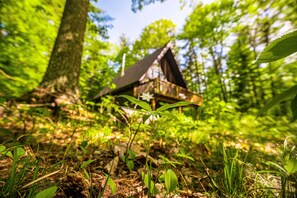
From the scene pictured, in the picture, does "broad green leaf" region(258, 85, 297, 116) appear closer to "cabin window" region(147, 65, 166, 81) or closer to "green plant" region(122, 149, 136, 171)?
"green plant" region(122, 149, 136, 171)

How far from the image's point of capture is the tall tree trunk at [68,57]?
9.12 feet

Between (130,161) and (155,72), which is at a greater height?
(155,72)

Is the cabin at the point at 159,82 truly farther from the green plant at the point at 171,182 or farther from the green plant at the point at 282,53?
the green plant at the point at 282,53

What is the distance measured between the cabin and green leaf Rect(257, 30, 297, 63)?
784 centimetres

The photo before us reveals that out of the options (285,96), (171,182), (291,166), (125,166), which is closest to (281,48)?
(285,96)

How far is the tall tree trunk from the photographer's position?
109 inches

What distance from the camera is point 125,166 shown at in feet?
4.21

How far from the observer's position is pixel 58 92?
8.84 ft

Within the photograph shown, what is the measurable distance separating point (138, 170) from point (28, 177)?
0.63m

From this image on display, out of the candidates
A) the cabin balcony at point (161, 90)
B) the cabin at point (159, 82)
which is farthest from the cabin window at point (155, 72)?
the cabin balcony at point (161, 90)

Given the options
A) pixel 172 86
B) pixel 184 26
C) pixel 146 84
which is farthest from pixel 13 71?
pixel 184 26

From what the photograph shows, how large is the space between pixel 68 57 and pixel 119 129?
1.79m

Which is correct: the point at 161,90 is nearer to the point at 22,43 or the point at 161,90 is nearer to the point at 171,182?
the point at 22,43

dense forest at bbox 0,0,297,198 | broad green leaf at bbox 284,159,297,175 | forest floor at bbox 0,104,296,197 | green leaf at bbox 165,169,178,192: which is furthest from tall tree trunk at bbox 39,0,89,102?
broad green leaf at bbox 284,159,297,175
